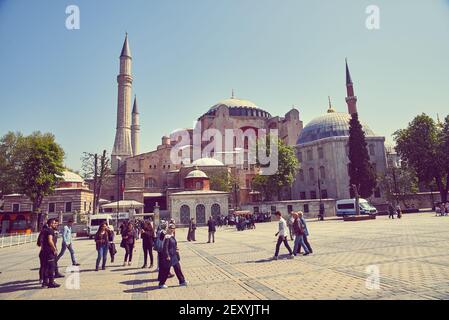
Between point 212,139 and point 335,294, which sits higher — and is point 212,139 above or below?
above

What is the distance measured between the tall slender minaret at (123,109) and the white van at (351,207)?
36.1m

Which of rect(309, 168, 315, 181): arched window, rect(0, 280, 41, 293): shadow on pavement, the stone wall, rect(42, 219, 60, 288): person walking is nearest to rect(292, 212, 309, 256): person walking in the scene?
rect(42, 219, 60, 288): person walking

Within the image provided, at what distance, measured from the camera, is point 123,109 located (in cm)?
5075

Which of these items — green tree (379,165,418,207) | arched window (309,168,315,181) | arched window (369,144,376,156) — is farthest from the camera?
arched window (309,168,315,181)

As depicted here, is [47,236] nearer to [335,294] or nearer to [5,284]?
[5,284]

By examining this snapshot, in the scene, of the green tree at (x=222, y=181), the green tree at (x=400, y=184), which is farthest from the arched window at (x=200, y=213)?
the green tree at (x=400, y=184)

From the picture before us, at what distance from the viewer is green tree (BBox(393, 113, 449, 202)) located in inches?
1441

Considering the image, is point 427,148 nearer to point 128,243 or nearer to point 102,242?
point 128,243

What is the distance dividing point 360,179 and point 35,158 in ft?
128

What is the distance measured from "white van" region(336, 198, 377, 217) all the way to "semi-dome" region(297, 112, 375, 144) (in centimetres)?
1654

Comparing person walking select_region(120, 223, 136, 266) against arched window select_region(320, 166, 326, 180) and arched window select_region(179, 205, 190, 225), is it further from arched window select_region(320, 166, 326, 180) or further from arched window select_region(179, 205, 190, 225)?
arched window select_region(320, 166, 326, 180)

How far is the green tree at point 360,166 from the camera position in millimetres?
39031
